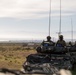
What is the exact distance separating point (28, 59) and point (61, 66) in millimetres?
2075

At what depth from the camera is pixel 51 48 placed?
1889 centimetres

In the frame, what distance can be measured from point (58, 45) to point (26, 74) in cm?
1360

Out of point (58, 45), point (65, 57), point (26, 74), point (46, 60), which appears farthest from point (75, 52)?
point (26, 74)

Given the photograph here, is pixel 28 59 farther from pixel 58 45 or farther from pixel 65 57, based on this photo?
pixel 58 45

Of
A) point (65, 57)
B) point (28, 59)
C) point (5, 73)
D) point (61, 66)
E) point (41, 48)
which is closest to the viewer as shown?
point (5, 73)

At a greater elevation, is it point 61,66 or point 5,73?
point 5,73

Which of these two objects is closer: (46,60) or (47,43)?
(46,60)

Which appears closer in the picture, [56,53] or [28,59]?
[28,59]

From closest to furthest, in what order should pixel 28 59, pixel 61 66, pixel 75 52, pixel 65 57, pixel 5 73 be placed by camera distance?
1. pixel 5 73
2. pixel 28 59
3. pixel 61 66
4. pixel 65 57
5. pixel 75 52

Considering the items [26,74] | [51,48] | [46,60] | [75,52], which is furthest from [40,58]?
[26,74]

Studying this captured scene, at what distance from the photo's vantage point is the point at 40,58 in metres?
15.9

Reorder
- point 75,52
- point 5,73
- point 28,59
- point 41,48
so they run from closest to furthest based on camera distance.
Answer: point 5,73 < point 28,59 < point 41,48 < point 75,52

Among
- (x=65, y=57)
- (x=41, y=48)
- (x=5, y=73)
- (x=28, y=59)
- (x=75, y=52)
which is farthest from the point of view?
(x=75, y=52)

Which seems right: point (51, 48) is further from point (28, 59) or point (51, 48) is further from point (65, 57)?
point (28, 59)
